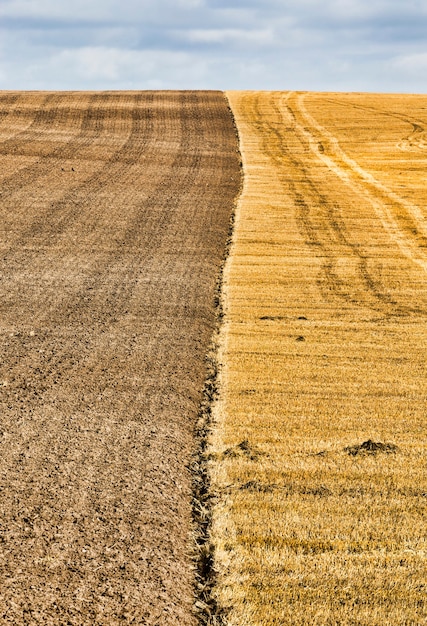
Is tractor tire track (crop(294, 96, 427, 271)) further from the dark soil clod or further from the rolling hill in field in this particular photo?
the dark soil clod

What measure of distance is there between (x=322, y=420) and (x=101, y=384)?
122 inches

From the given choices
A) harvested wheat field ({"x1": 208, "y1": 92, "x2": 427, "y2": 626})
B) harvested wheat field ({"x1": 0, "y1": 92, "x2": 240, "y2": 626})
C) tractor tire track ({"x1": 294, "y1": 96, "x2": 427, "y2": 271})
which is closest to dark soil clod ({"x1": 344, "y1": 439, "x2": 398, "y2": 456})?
harvested wheat field ({"x1": 208, "y1": 92, "x2": 427, "y2": 626})

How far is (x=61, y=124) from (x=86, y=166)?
11653 millimetres

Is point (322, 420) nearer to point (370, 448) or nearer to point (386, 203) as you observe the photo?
point (370, 448)

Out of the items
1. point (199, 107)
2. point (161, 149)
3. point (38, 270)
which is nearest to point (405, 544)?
point (38, 270)

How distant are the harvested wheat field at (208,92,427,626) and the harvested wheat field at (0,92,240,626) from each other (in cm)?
52

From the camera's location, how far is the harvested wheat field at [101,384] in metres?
6.32

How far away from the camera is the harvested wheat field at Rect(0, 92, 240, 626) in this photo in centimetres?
632

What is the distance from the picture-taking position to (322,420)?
9953mm

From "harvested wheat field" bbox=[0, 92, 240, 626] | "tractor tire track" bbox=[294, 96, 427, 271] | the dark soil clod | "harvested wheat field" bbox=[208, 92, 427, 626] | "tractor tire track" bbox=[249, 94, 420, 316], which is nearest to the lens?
"harvested wheat field" bbox=[0, 92, 240, 626]

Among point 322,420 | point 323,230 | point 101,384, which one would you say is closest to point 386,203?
point 323,230

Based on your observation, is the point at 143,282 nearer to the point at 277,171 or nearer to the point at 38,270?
the point at 38,270

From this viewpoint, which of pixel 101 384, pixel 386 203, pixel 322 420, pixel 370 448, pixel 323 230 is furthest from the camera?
pixel 386 203

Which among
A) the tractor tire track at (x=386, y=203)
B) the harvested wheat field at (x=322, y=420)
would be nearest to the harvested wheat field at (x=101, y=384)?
the harvested wheat field at (x=322, y=420)
